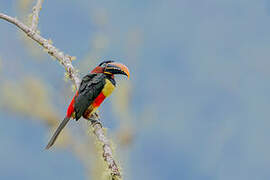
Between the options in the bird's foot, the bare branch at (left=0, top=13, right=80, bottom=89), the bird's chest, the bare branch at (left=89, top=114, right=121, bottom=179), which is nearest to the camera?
the bare branch at (left=89, top=114, right=121, bottom=179)

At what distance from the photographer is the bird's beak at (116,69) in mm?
3980

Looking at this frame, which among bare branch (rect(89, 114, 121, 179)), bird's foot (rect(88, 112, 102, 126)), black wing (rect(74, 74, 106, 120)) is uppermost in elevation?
black wing (rect(74, 74, 106, 120))

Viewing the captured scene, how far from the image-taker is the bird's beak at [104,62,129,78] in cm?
398

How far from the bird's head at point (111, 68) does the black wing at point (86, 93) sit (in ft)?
0.53

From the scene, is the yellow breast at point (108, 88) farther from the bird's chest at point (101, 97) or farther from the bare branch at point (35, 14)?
the bare branch at point (35, 14)

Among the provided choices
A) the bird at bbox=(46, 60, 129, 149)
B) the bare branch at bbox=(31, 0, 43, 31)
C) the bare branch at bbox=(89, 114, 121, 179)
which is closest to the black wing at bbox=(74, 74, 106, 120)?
the bird at bbox=(46, 60, 129, 149)

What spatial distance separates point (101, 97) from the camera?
4055mm

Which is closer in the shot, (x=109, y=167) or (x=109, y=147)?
(x=109, y=167)

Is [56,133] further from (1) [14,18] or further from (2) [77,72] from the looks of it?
(1) [14,18]

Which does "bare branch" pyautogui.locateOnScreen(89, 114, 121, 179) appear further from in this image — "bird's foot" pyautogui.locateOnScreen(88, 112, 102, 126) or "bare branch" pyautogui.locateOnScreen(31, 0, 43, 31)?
"bare branch" pyautogui.locateOnScreen(31, 0, 43, 31)

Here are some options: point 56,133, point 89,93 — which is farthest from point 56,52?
point 56,133

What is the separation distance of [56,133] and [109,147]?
34.8 inches

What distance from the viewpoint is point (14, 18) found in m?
3.97

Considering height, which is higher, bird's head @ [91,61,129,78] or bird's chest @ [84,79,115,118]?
bird's head @ [91,61,129,78]
